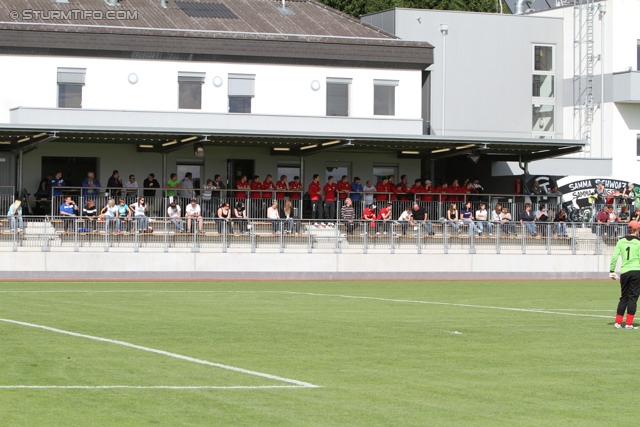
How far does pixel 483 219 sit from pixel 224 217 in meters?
9.92

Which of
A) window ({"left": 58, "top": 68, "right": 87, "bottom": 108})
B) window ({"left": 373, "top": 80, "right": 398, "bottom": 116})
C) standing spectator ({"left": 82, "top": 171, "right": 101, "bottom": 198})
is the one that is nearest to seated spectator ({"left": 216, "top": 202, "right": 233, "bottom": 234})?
standing spectator ({"left": 82, "top": 171, "right": 101, "bottom": 198})

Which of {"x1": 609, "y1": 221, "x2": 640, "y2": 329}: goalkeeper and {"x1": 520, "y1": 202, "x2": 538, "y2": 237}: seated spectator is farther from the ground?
{"x1": 520, "y1": 202, "x2": 538, "y2": 237}: seated spectator

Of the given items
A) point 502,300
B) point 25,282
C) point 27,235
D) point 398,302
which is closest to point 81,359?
point 398,302

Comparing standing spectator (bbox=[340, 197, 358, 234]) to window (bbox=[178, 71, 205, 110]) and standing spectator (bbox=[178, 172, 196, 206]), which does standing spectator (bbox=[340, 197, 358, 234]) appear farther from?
window (bbox=[178, 71, 205, 110])

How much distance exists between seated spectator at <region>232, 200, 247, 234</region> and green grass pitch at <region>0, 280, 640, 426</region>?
13.4 m

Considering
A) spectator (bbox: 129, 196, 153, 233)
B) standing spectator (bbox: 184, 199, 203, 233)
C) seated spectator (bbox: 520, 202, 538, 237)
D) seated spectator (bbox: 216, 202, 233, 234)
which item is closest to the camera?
spectator (bbox: 129, 196, 153, 233)

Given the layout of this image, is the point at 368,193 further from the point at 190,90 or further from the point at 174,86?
the point at 174,86

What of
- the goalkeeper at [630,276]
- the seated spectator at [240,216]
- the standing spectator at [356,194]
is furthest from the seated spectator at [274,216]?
the goalkeeper at [630,276]

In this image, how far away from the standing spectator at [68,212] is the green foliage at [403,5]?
31731mm

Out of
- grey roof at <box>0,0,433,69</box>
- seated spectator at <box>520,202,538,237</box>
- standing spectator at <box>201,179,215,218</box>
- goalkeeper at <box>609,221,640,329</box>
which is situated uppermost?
grey roof at <box>0,0,433,69</box>

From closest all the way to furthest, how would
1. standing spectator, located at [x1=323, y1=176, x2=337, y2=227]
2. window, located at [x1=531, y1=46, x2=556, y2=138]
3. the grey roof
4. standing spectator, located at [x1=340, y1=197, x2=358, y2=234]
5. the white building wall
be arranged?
standing spectator, located at [x1=340, y1=197, x2=358, y2=234], standing spectator, located at [x1=323, y1=176, x2=337, y2=227], the white building wall, the grey roof, window, located at [x1=531, y1=46, x2=556, y2=138]

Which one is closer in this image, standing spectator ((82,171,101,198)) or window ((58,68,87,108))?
standing spectator ((82,171,101,198))

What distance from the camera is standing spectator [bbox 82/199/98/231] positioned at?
3703cm

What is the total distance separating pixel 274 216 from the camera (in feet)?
129
